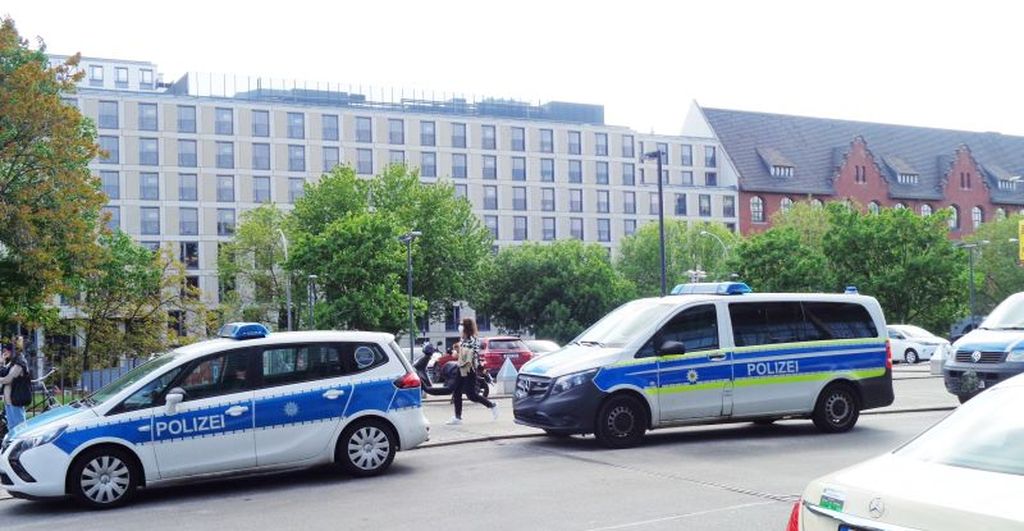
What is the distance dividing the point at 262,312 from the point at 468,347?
5582cm

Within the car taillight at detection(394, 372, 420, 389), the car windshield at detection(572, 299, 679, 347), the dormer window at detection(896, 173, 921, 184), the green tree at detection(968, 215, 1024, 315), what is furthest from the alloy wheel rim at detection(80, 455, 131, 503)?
the dormer window at detection(896, 173, 921, 184)

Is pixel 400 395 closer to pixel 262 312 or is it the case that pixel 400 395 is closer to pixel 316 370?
A: pixel 316 370

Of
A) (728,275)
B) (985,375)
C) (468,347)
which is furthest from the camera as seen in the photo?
(728,275)

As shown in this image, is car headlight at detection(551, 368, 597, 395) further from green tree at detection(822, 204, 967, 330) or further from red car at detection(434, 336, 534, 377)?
green tree at detection(822, 204, 967, 330)

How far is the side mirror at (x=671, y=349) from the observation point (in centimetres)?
1309

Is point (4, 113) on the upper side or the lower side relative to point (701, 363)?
upper

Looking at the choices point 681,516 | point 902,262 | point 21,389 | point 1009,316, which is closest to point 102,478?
point 21,389

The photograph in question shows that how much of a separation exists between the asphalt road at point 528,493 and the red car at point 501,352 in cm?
2129

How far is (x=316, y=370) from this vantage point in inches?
448

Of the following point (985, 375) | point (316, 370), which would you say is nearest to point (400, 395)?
point (316, 370)

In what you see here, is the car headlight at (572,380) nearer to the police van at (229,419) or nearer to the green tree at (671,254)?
the police van at (229,419)

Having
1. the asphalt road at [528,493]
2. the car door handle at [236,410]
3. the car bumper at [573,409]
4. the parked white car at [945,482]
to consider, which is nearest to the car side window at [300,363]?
the car door handle at [236,410]

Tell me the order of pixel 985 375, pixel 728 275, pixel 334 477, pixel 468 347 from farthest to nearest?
pixel 728 275
pixel 468 347
pixel 985 375
pixel 334 477

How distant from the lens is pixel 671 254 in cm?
7888
